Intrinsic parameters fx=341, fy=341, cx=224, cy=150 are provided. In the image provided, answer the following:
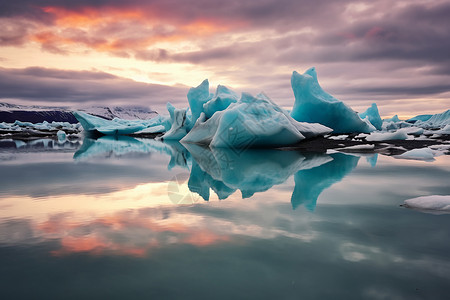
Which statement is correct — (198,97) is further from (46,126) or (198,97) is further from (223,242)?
(46,126)

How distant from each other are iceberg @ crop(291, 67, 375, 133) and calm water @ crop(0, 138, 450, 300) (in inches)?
440

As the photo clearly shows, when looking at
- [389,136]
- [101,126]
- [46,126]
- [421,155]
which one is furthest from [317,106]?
[46,126]

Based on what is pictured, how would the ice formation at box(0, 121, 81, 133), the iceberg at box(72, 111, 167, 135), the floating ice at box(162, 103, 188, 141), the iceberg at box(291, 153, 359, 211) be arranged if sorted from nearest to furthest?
the iceberg at box(291, 153, 359, 211)
the floating ice at box(162, 103, 188, 141)
the iceberg at box(72, 111, 167, 135)
the ice formation at box(0, 121, 81, 133)

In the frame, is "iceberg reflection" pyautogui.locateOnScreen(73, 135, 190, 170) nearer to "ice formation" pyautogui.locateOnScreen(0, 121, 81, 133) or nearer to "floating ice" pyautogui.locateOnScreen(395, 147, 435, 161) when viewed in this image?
"floating ice" pyautogui.locateOnScreen(395, 147, 435, 161)

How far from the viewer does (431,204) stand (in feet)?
10.5

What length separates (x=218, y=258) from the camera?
2.09 metres

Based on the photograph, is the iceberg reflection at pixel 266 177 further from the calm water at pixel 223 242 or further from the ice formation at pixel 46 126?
the ice formation at pixel 46 126

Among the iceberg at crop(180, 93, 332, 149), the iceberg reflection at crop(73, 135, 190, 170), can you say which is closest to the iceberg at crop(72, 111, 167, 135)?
the iceberg reflection at crop(73, 135, 190, 170)

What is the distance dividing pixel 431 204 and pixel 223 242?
2114 mm

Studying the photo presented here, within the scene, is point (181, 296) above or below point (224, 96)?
below

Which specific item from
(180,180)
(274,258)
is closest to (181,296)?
(274,258)

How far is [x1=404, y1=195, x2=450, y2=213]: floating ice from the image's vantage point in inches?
122

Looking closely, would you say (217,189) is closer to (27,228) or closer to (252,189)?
→ (252,189)

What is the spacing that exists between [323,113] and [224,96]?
4.66 m
